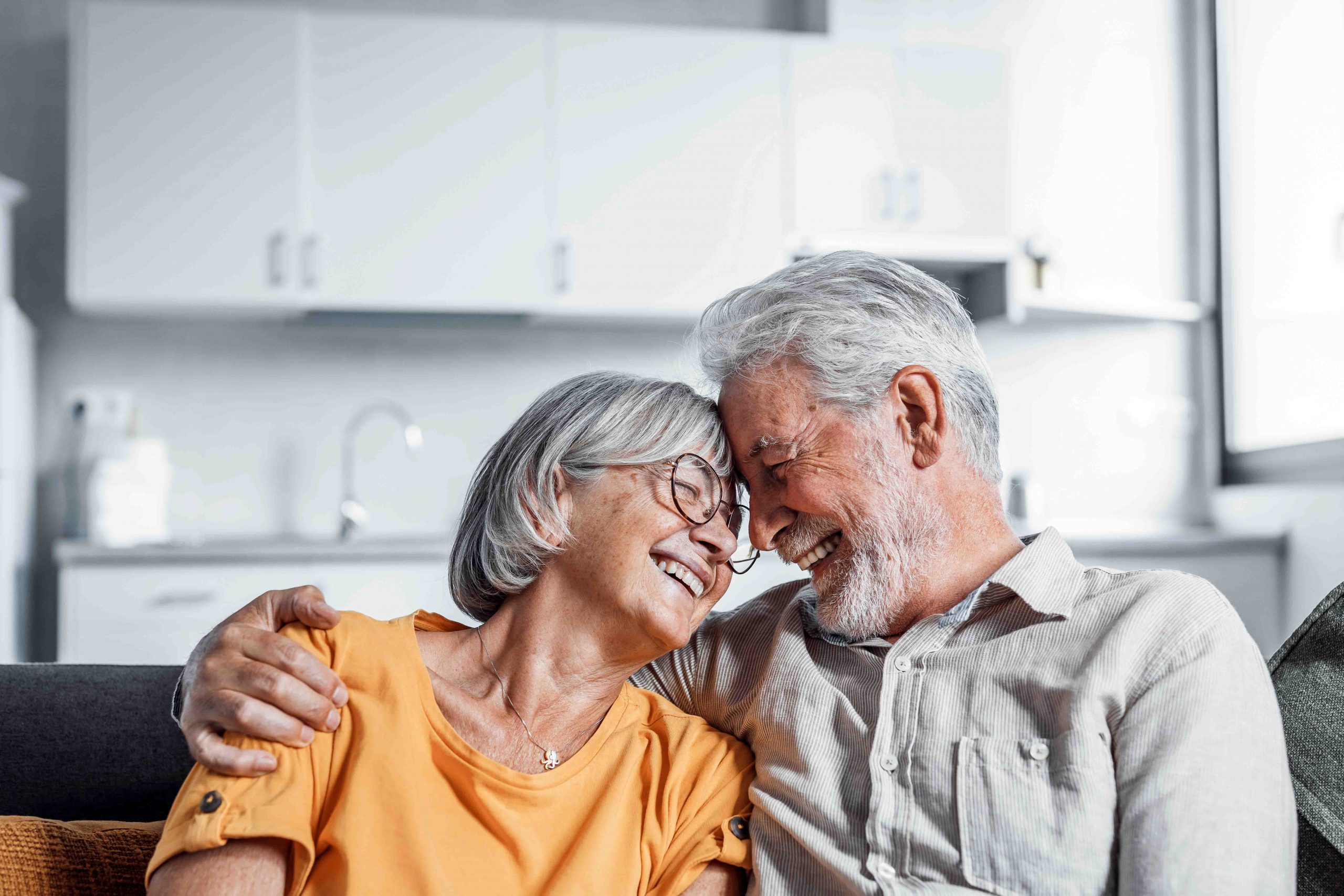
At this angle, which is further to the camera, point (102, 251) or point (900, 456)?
point (102, 251)

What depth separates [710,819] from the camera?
1.37 metres

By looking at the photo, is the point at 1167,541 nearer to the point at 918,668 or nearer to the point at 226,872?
the point at 918,668

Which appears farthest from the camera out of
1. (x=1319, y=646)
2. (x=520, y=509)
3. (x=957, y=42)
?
(x=957, y=42)

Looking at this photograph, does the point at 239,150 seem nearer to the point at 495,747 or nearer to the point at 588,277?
the point at 588,277

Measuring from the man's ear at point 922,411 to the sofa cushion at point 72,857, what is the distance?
1.01 m

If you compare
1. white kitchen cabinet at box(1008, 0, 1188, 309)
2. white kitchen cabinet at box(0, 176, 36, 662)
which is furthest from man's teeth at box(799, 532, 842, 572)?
white kitchen cabinet at box(1008, 0, 1188, 309)

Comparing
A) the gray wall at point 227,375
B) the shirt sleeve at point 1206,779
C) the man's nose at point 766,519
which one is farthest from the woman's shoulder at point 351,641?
the gray wall at point 227,375

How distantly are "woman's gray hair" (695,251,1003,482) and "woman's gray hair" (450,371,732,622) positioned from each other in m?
0.13

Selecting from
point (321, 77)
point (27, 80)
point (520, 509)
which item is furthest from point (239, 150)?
point (520, 509)

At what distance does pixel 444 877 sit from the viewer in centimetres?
120

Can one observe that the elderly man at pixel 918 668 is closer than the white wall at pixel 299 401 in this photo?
Yes

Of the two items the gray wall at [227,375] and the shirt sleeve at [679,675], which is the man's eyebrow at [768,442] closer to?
the shirt sleeve at [679,675]

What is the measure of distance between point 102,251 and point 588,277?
57.6 inches

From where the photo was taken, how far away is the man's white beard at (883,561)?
1.44 m
